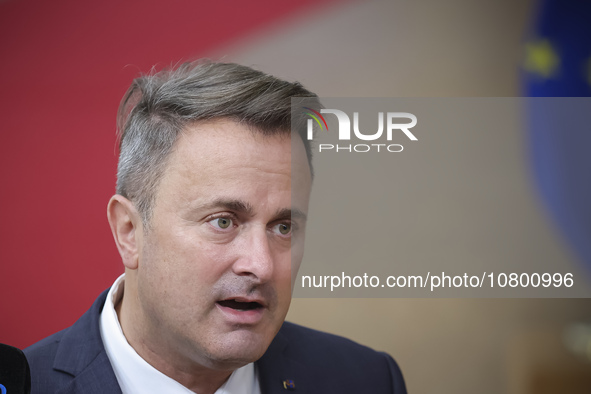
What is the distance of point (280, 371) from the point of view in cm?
188

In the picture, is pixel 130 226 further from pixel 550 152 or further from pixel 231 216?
pixel 550 152

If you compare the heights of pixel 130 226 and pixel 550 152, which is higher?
pixel 550 152

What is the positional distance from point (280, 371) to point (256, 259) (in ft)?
1.64

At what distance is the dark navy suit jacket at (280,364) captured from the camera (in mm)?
1601

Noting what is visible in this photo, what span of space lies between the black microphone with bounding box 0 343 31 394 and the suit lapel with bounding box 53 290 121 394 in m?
0.24

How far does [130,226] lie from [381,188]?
1.27 meters

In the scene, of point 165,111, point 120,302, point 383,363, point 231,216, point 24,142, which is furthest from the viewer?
point 24,142

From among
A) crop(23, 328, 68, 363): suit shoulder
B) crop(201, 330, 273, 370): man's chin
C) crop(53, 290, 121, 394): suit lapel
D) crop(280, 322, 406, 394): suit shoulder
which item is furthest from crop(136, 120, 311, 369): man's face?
crop(280, 322, 406, 394): suit shoulder

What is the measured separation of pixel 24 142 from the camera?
2.41 m

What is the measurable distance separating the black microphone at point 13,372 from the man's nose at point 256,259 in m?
0.49

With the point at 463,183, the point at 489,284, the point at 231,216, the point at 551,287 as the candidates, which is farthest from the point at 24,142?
the point at 551,287

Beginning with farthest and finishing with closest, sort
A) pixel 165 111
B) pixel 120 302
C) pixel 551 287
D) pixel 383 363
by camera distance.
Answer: pixel 551 287
pixel 383 363
pixel 120 302
pixel 165 111

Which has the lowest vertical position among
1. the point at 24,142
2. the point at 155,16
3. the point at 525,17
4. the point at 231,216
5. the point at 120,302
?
the point at 120,302

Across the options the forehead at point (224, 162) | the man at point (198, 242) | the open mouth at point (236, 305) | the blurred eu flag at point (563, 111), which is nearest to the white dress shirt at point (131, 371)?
the man at point (198, 242)
